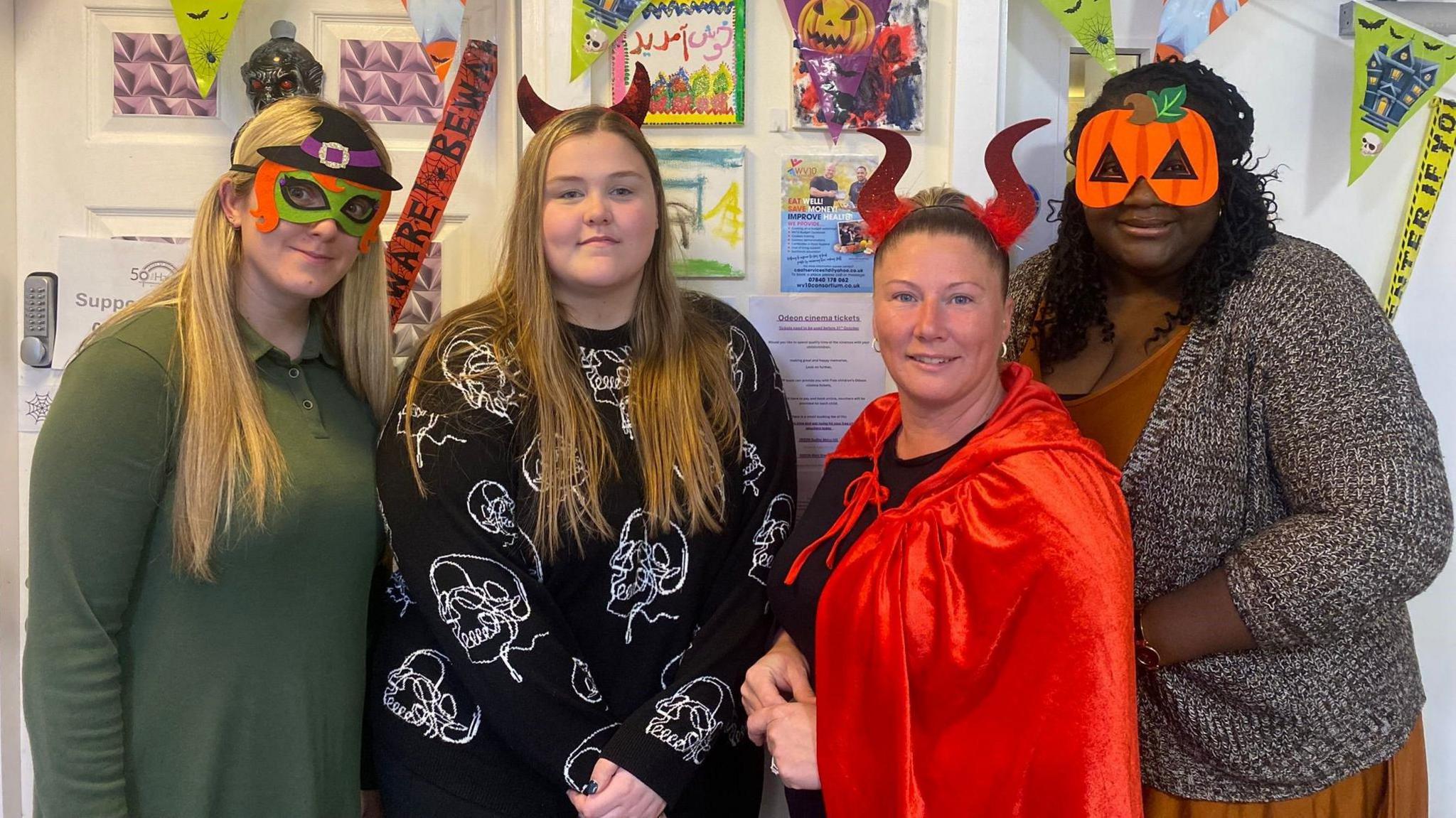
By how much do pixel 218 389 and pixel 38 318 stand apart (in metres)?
1.10

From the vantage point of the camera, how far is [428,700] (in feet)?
5.14

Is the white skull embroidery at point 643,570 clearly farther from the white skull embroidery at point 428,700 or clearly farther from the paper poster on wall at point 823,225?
the paper poster on wall at point 823,225

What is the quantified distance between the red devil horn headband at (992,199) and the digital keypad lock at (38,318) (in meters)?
1.82

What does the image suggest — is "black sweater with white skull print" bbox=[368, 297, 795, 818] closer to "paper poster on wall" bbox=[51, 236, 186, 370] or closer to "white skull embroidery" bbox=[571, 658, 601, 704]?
"white skull embroidery" bbox=[571, 658, 601, 704]

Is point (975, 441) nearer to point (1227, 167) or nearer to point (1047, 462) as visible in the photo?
point (1047, 462)

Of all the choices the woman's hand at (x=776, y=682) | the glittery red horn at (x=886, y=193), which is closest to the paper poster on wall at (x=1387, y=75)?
the glittery red horn at (x=886, y=193)

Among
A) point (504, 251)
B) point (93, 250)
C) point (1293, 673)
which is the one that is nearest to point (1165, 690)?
point (1293, 673)

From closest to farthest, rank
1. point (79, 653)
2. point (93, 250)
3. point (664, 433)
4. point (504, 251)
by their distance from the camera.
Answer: point (79, 653)
point (664, 433)
point (504, 251)
point (93, 250)

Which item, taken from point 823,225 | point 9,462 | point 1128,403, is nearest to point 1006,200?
point 1128,403

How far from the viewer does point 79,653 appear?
1336 millimetres

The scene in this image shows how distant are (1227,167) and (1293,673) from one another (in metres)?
0.73

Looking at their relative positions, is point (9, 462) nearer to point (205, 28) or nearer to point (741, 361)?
point (205, 28)

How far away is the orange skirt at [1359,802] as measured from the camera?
1380mm

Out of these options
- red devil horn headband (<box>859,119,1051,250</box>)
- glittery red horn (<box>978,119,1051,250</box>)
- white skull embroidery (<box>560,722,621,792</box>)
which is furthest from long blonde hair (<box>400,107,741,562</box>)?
glittery red horn (<box>978,119,1051,250</box>)
